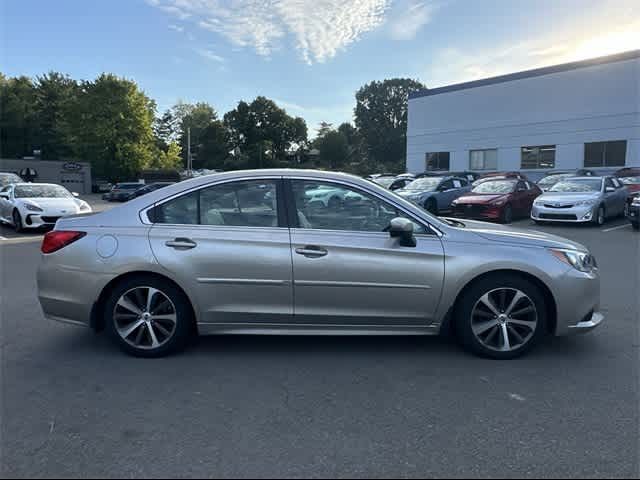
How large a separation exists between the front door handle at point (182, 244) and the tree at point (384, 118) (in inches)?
2957

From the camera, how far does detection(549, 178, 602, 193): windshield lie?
1436 cm

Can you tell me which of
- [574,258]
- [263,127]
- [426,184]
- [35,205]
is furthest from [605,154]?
[263,127]

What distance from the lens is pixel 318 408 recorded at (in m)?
3.15

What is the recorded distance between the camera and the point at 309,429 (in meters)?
2.88

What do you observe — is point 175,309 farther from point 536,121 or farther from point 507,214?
point 536,121

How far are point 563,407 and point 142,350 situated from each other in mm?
3282

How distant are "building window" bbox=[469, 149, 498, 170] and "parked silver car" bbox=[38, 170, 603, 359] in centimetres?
3214

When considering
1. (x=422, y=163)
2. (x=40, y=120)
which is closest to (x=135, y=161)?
(x=40, y=120)

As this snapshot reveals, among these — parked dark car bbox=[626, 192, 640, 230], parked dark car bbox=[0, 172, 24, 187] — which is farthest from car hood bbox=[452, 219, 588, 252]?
parked dark car bbox=[0, 172, 24, 187]

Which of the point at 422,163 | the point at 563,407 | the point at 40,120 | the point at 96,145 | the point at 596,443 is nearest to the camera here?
the point at 596,443

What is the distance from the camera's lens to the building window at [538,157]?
101 ft

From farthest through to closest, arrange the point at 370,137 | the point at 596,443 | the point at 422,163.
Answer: the point at 370,137 < the point at 422,163 < the point at 596,443

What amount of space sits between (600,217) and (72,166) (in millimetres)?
43971

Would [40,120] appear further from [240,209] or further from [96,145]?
[240,209]
